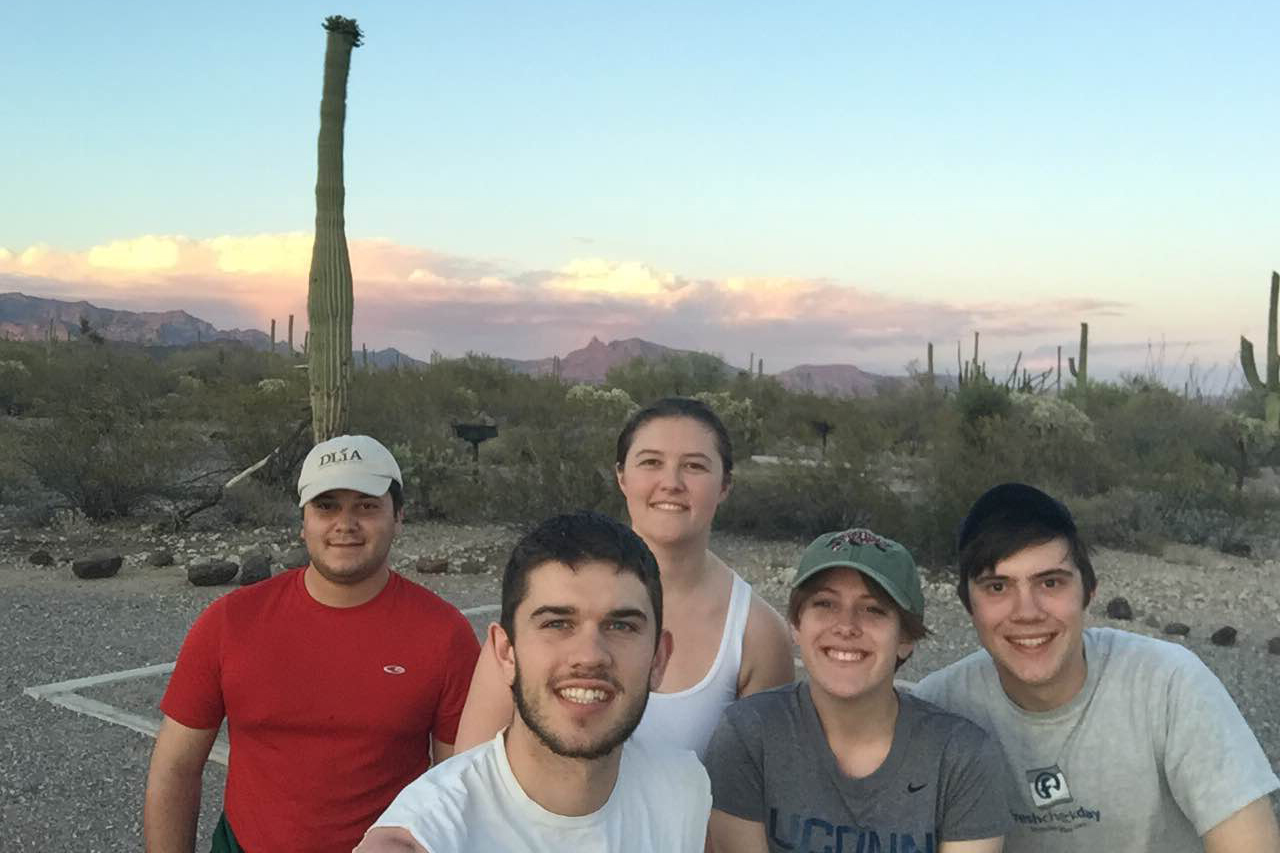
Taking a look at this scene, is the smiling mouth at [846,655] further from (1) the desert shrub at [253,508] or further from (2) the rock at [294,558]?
(1) the desert shrub at [253,508]

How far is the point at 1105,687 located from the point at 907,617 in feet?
1.76

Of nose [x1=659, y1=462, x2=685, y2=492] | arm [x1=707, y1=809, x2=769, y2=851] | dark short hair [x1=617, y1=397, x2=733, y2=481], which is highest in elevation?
dark short hair [x1=617, y1=397, x2=733, y2=481]

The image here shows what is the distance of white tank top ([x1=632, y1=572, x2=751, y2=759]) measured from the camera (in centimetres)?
297

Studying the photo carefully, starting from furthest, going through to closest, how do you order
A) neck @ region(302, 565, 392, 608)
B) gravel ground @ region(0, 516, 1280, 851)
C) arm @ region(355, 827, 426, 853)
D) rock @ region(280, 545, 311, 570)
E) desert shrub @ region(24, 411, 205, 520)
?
desert shrub @ region(24, 411, 205, 520), rock @ region(280, 545, 311, 570), gravel ground @ region(0, 516, 1280, 851), neck @ region(302, 565, 392, 608), arm @ region(355, 827, 426, 853)

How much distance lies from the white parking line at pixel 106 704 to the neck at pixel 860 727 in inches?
154

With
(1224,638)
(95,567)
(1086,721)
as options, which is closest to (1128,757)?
(1086,721)

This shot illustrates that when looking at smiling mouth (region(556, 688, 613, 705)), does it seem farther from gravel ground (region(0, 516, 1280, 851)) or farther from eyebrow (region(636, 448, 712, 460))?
gravel ground (region(0, 516, 1280, 851))

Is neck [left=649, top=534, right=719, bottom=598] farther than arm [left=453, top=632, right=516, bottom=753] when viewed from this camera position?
Yes

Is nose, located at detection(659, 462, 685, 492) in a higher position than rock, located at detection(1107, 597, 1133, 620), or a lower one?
higher

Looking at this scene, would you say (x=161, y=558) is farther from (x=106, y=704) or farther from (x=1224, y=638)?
(x=1224, y=638)

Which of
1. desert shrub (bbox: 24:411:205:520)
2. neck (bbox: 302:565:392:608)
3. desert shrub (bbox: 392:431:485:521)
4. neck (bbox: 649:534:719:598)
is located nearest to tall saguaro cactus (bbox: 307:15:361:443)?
desert shrub (bbox: 392:431:485:521)

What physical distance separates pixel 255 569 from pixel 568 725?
9951 mm

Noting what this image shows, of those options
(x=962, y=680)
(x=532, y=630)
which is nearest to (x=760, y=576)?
(x=962, y=680)

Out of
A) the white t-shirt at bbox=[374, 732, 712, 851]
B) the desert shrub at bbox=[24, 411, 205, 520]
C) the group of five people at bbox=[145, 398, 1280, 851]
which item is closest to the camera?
the white t-shirt at bbox=[374, 732, 712, 851]
